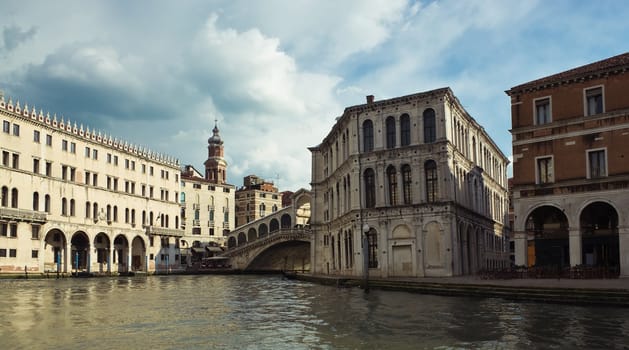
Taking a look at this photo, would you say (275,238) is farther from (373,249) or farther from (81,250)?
(373,249)

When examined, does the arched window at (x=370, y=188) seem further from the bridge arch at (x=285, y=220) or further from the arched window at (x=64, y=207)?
the bridge arch at (x=285, y=220)

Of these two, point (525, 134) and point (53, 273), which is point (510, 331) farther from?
point (53, 273)

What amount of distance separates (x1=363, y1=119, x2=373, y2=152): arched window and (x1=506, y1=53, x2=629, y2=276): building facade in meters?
10.2

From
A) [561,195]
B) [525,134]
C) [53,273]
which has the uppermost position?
[525,134]

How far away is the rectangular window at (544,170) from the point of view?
32.1 m

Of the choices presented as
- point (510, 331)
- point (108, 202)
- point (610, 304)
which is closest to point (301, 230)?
point (108, 202)

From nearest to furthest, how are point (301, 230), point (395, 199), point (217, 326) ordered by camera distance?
point (217, 326) < point (395, 199) < point (301, 230)

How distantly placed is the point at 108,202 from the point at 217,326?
52.0 m

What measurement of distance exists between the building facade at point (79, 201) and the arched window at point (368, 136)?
2999 centimetres

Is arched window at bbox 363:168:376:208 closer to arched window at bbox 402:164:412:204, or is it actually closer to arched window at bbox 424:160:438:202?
arched window at bbox 402:164:412:204

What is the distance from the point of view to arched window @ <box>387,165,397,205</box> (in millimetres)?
40219

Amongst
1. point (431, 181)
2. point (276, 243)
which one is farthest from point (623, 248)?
point (276, 243)

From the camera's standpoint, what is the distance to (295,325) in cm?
1792

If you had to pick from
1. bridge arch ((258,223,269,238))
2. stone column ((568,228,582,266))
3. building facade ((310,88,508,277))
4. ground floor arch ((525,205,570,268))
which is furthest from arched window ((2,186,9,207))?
stone column ((568,228,582,266))
